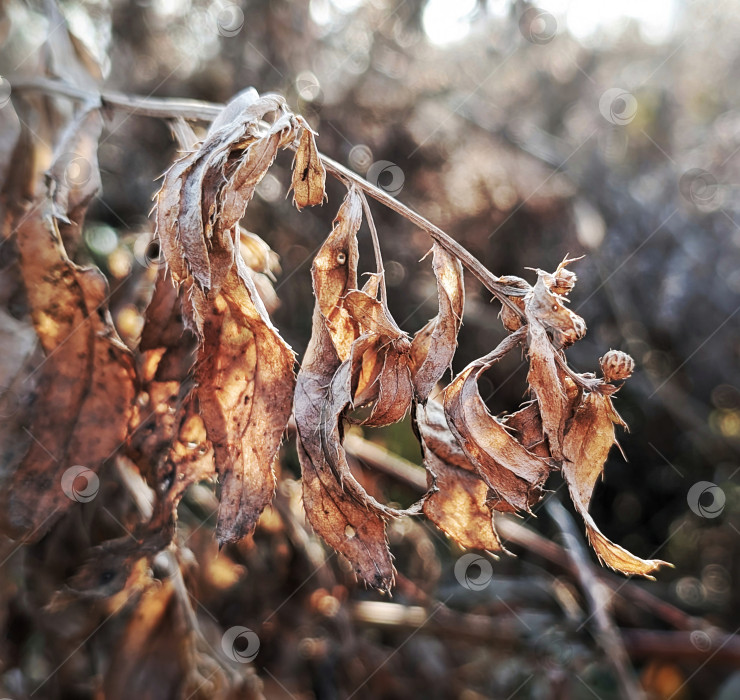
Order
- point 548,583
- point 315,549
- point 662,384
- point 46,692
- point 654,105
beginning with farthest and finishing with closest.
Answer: point 654,105
point 662,384
point 548,583
point 315,549
point 46,692

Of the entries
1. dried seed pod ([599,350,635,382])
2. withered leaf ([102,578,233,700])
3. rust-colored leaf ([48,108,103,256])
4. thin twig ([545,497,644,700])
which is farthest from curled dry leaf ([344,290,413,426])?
thin twig ([545,497,644,700])

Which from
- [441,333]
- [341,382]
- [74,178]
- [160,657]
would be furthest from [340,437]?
[160,657]

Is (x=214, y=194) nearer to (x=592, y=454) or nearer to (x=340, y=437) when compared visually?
(x=340, y=437)

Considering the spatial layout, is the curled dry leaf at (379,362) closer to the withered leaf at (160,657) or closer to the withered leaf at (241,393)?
the withered leaf at (241,393)

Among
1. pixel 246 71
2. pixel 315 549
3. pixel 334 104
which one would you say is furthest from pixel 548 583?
pixel 246 71

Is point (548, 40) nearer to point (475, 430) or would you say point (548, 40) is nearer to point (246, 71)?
point (246, 71)

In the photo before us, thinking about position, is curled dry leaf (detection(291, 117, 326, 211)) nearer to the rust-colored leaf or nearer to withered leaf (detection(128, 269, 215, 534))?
withered leaf (detection(128, 269, 215, 534))
